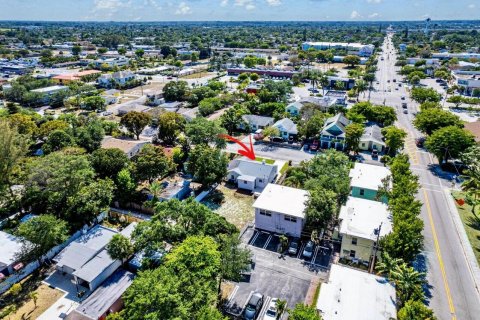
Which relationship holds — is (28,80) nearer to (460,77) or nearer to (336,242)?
(336,242)

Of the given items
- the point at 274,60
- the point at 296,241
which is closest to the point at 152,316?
the point at 296,241

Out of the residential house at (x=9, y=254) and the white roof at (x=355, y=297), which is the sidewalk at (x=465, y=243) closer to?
the white roof at (x=355, y=297)

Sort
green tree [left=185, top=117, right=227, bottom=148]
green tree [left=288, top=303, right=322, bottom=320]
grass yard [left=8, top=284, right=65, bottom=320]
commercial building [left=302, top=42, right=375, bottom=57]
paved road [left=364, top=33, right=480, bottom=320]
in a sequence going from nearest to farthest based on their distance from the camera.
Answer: green tree [left=288, top=303, right=322, bottom=320]
grass yard [left=8, top=284, right=65, bottom=320]
paved road [left=364, top=33, right=480, bottom=320]
green tree [left=185, top=117, right=227, bottom=148]
commercial building [left=302, top=42, right=375, bottom=57]

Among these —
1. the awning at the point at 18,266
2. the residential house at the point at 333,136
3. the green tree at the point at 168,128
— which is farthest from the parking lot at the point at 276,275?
the green tree at the point at 168,128

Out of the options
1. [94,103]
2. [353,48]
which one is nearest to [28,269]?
[94,103]

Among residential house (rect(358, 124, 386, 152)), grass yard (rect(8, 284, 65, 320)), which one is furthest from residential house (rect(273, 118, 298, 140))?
grass yard (rect(8, 284, 65, 320))

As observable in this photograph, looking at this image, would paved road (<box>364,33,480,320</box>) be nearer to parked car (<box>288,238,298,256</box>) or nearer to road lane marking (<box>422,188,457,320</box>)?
road lane marking (<box>422,188,457,320</box>)
